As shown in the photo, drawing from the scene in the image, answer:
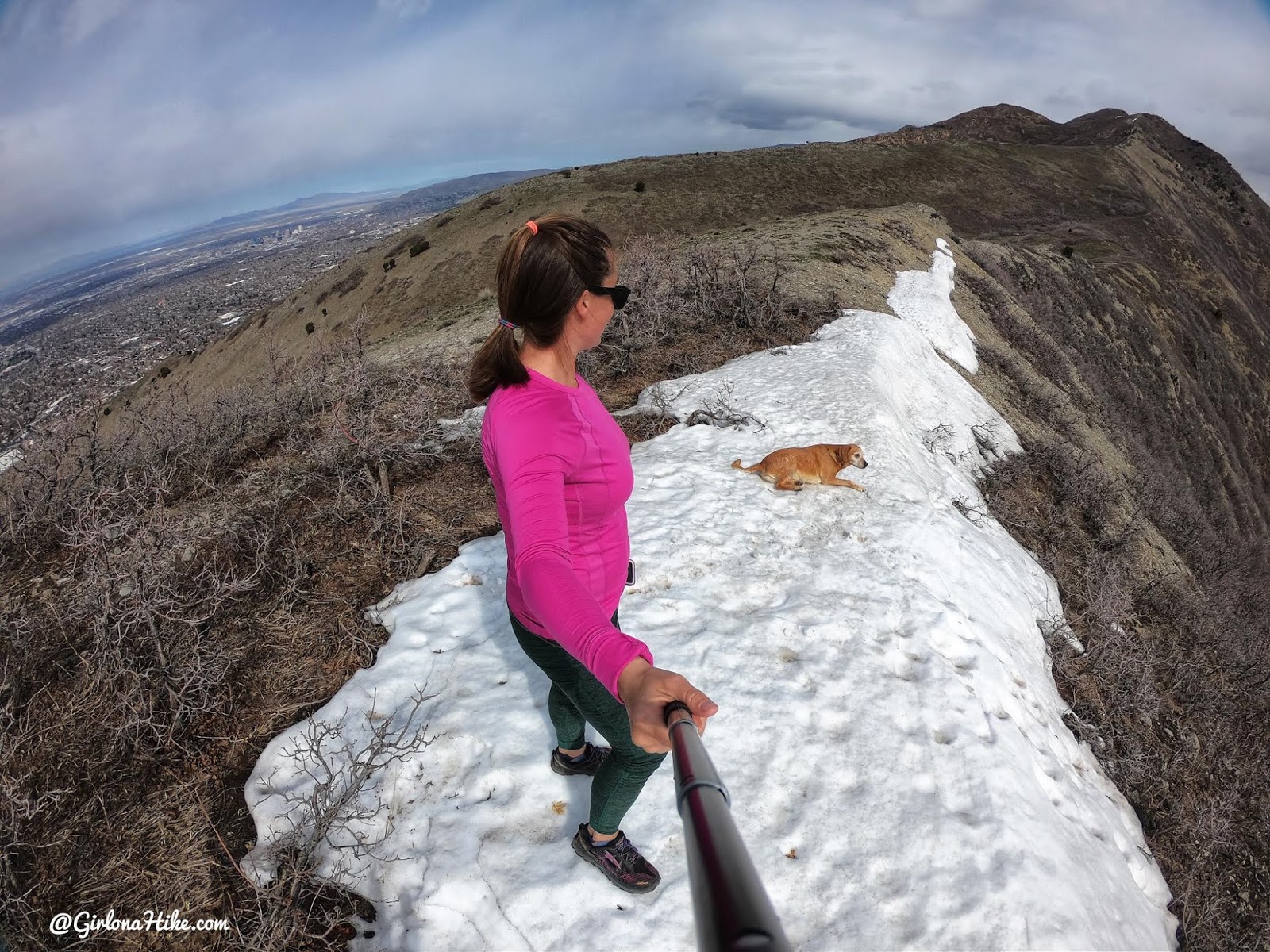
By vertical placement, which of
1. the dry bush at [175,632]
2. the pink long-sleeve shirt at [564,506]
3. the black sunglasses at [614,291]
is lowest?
the dry bush at [175,632]

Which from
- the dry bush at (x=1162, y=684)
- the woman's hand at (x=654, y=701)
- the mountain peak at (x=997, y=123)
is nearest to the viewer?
the woman's hand at (x=654, y=701)

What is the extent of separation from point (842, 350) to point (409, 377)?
7812 millimetres

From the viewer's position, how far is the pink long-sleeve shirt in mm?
1571

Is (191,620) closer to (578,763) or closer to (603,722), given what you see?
(578,763)

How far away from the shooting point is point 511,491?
5.73 ft

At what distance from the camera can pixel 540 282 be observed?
6.29ft

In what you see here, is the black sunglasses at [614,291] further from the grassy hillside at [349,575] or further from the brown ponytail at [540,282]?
the grassy hillside at [349,575]

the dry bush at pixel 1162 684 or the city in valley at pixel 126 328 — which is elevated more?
Answer: the city in valley at pixel 126 328

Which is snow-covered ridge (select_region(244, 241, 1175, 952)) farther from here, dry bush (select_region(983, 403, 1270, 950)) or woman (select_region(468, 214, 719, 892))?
woman (select_region(468, 214, 719, 892))

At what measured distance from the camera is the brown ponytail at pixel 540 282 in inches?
75.0

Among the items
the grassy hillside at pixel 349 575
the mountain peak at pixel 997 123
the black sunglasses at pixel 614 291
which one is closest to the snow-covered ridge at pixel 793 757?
the grassy hillside at pixel 349 575

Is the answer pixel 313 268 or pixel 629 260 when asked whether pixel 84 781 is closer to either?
pixel 629 260

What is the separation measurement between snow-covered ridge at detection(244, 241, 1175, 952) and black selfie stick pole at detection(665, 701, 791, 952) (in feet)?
6.99

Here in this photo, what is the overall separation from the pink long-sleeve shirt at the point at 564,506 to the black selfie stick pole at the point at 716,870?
0.36 metres
